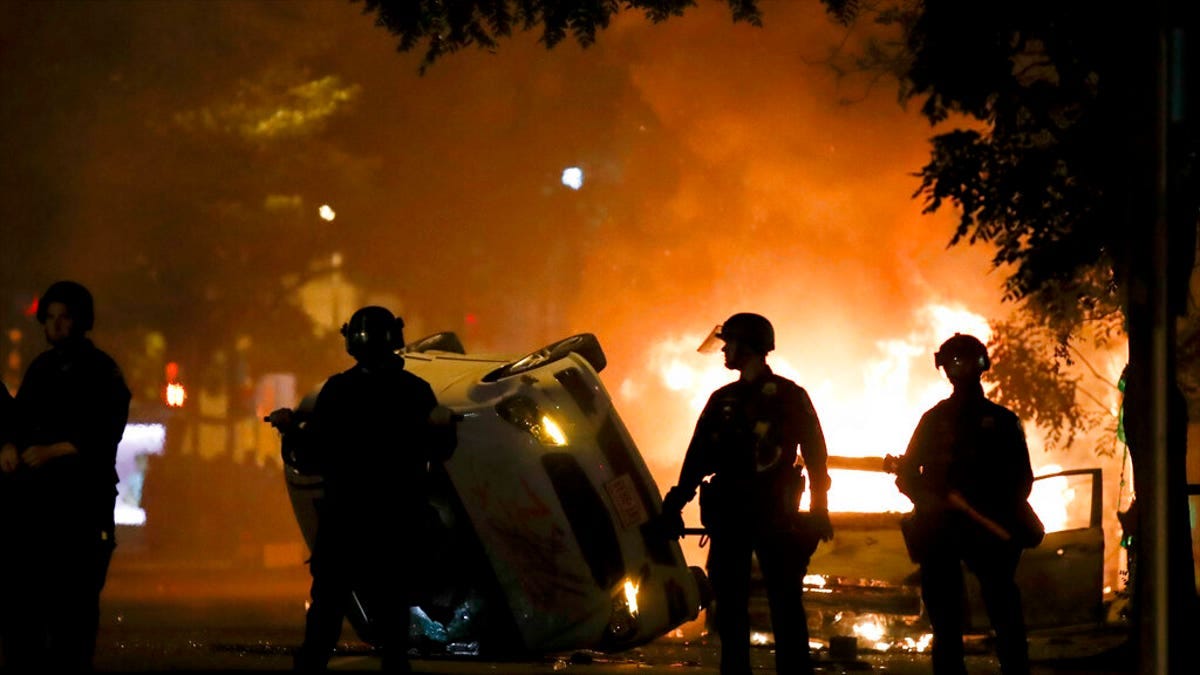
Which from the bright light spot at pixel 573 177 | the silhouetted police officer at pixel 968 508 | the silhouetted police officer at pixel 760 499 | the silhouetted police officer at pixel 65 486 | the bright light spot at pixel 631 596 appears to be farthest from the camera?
the bright light spot at pixel 573 177

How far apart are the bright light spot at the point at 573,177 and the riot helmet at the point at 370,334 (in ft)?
129

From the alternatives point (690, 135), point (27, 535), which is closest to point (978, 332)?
point (690, 135)

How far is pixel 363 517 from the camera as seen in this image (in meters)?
5.75

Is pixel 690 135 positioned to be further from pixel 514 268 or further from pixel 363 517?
pixel 363 517

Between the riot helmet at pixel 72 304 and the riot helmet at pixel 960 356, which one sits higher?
the riot helmet at pixel 960 356

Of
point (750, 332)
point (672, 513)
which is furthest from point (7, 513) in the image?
point (750, 332)

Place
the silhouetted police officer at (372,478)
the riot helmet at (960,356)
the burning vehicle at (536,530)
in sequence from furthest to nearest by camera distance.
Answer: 1. the burning vehicle at (536,530)
2. the riot helmet at (960,356)
3. the silhouetted police officer at (372,478)

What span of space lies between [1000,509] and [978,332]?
Answer: 27412mm

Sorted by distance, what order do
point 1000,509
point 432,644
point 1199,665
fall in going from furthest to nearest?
point 1199,665, point 432,644, point 1000,509

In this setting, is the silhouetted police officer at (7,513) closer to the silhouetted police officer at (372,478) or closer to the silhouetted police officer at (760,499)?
the silhouetted police officer at (372,478)

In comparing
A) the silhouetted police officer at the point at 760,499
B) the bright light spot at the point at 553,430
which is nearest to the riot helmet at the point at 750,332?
the silhouetted police officer at the point at 760,499

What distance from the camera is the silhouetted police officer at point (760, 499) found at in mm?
6609

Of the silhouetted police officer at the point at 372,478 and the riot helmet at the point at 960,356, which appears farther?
the riot helmet at the point at 960,356

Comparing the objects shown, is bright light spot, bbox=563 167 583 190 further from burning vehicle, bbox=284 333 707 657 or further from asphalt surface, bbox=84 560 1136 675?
burning vehicle, bbox=284 333 707 657
